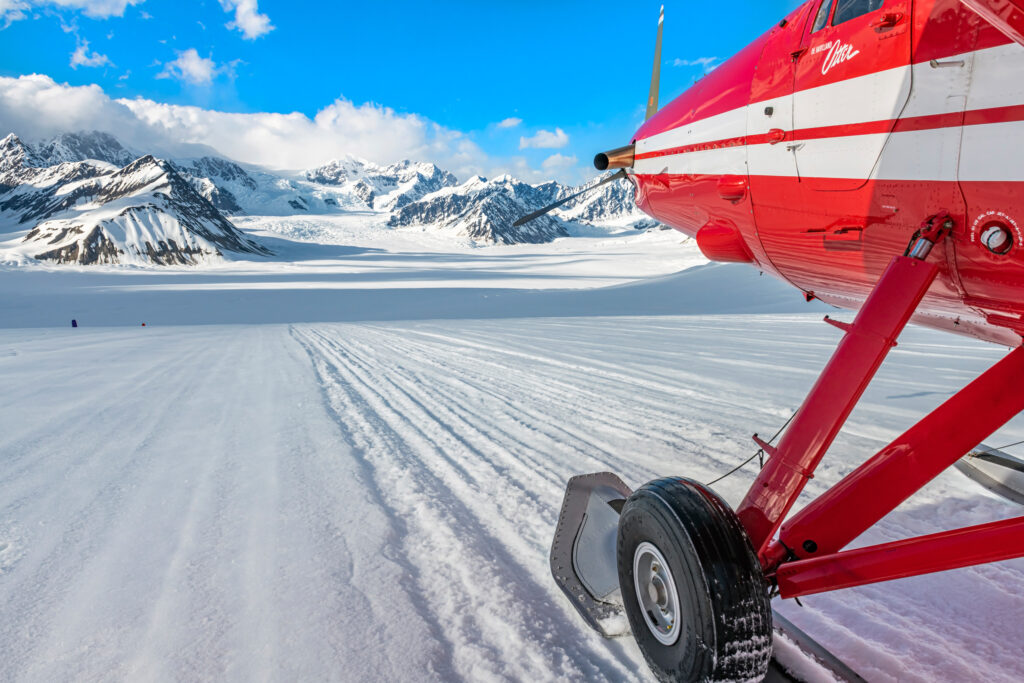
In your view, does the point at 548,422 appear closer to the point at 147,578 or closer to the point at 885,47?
the point at 147,578

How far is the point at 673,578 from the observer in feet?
5.61

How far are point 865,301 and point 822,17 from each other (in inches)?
50.0

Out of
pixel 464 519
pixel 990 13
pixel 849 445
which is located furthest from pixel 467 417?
pixel 990 13

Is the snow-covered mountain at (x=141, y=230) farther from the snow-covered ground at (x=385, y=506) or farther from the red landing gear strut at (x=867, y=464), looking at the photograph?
the red landing gear strut at (x=867, y=464)

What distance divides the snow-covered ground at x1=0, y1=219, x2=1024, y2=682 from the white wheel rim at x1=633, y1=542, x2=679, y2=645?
0.26 meters

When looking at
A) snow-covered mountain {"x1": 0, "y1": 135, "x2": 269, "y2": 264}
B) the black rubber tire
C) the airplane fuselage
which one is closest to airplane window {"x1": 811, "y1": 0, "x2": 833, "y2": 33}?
the airplane fuselage

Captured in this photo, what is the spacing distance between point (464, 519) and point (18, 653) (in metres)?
1.96

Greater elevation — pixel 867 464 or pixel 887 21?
pixel 887 21

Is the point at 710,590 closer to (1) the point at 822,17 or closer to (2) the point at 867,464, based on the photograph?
(2) the point at 867,464

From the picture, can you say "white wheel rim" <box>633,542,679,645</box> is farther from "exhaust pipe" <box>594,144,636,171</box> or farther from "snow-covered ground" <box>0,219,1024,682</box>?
"exhaust pipe" <box>594,144,636,171</box>

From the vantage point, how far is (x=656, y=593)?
1.92 metres

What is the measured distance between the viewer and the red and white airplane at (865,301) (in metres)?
1.55

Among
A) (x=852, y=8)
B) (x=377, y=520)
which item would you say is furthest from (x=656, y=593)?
(x=852, y=8)

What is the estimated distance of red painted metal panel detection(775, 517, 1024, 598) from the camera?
149cm
